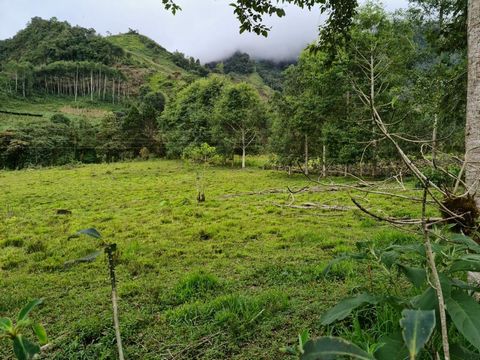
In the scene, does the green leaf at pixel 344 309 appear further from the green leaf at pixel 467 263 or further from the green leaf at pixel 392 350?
the green leaf at pixel 467 263

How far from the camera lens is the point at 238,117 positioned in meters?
31.9

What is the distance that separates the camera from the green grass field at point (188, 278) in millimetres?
3043

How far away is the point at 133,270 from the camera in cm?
538

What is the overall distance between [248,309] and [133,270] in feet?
8.79

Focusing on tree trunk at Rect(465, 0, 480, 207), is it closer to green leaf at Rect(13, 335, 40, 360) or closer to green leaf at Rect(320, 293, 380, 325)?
green leaf at Rect(320, 293, 380, 325)

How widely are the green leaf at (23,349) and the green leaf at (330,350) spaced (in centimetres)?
67

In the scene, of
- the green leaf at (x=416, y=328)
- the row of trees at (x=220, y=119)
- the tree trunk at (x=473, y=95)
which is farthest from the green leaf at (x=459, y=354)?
the row of trees at (x=220, y=119)

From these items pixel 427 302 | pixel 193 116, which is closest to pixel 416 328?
pixel 427 302

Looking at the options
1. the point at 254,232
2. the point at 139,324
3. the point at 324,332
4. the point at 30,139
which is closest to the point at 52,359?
the point at 139,324

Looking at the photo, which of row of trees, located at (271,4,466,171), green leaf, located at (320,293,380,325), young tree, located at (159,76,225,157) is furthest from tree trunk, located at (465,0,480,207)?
young tree, located at (159,76,225,157)

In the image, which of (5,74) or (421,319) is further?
(5,74)

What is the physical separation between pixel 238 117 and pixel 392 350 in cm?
3147

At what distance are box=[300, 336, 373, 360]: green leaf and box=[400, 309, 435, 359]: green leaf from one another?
0.36ft

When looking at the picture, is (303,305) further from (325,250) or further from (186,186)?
(186,186)
